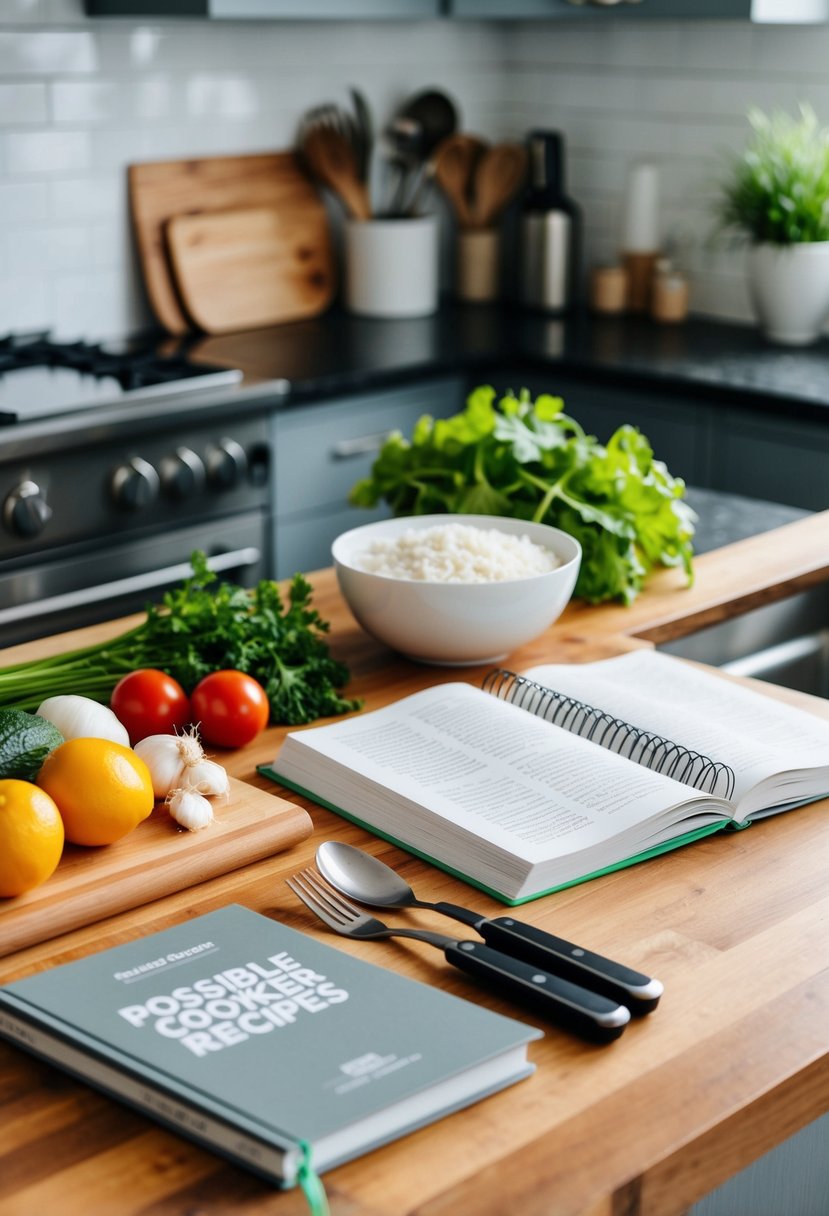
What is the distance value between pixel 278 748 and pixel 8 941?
450 mm

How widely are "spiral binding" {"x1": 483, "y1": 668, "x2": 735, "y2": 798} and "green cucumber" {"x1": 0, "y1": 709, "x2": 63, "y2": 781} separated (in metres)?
0.54

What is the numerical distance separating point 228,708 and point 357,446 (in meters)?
1.87

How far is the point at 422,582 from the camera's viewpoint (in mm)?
1653

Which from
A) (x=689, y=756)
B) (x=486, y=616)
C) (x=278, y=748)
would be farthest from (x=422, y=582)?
(x=689, y=756)

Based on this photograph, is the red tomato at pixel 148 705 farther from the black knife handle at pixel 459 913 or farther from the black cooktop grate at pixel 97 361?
the black cooktop grate at pixel 97 361

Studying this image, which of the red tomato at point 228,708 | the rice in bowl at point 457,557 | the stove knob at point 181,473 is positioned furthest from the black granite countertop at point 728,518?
the stove knob at point 181,473

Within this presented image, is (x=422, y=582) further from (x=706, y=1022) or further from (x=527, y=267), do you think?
(x=527, y=267)

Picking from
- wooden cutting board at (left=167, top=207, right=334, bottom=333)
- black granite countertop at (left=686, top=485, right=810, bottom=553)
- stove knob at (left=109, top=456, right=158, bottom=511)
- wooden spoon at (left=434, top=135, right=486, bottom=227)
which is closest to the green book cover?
black granite countertop at (left=686, top=485, right=810, bottom=553)

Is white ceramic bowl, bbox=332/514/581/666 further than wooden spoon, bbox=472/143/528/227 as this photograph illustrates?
No

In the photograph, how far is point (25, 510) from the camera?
2.67m

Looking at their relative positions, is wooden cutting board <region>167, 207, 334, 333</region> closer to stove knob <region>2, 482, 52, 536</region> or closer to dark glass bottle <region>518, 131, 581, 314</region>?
dark glass bottle <region>518, 131, 581, 314</region>

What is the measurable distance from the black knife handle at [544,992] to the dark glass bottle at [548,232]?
3.16 meters

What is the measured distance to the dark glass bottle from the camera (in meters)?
3.99

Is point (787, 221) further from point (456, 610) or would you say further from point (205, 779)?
point (205, 779)
